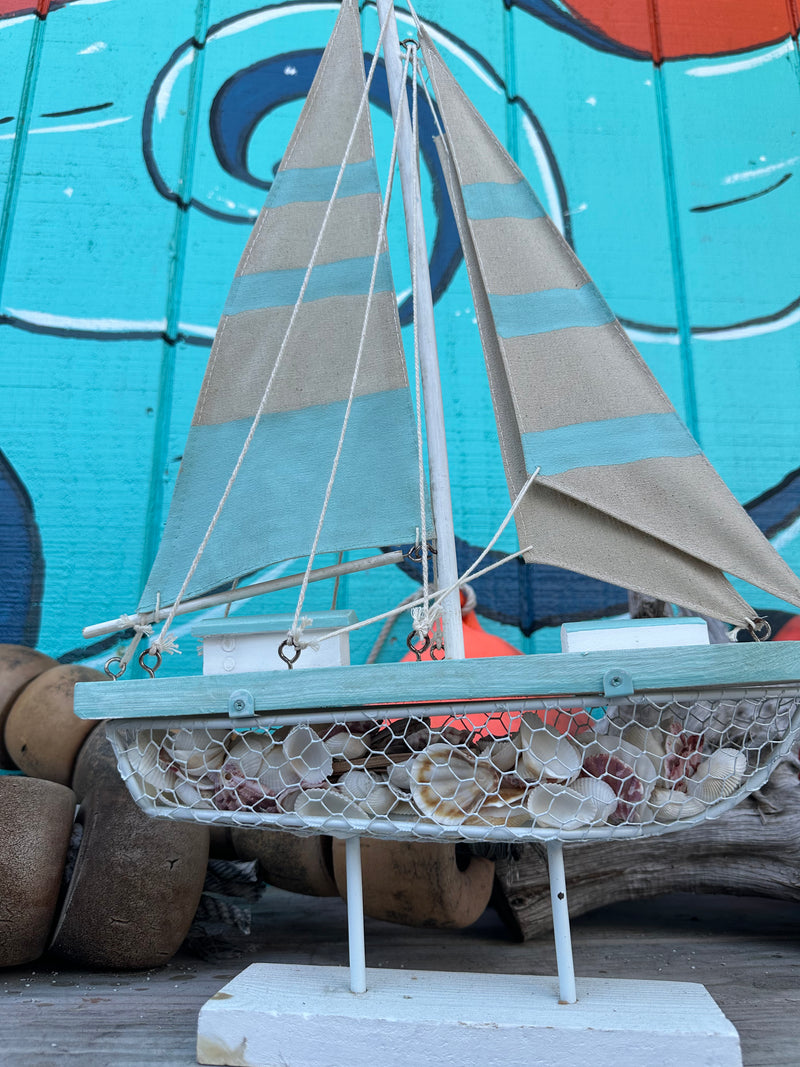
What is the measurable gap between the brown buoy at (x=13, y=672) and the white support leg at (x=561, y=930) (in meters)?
1.05

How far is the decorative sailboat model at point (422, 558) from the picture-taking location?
2.76ft

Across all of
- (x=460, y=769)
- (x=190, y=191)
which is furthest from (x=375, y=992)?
(x=190, y=191)

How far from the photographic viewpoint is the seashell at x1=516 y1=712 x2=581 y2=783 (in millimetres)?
861

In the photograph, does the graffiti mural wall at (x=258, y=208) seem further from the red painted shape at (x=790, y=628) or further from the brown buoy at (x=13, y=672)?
the brown buoy at (x=13, y=672)

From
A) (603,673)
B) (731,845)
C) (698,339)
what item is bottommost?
(731,845)

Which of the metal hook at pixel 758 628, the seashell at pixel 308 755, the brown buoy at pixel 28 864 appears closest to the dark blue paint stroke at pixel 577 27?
the metal hook at pixel 758 628

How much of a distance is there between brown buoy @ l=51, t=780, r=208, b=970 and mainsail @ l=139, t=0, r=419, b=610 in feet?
1.09

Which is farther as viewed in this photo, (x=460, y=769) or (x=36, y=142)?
(x=36, y=142)

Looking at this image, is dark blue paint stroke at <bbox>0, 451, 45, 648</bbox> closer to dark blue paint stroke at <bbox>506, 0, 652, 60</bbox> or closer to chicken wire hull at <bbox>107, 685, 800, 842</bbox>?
chicken wire hull at <bbox>107, 685, 800, 842</bbox>

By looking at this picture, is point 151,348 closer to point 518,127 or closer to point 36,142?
point 36,142

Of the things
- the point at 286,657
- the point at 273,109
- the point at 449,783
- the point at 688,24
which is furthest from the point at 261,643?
the point at 688,24

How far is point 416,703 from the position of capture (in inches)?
34.4

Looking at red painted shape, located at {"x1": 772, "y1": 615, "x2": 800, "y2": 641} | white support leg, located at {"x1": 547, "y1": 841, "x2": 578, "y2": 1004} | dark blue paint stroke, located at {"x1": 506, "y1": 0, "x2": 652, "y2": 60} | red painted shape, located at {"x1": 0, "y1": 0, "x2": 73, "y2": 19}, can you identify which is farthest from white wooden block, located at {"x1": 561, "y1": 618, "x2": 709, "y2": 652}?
red painted shape, located at {"x1": 0, "y1": 0, "x2": 73, "y2": 19}

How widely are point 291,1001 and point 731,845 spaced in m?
0.74
